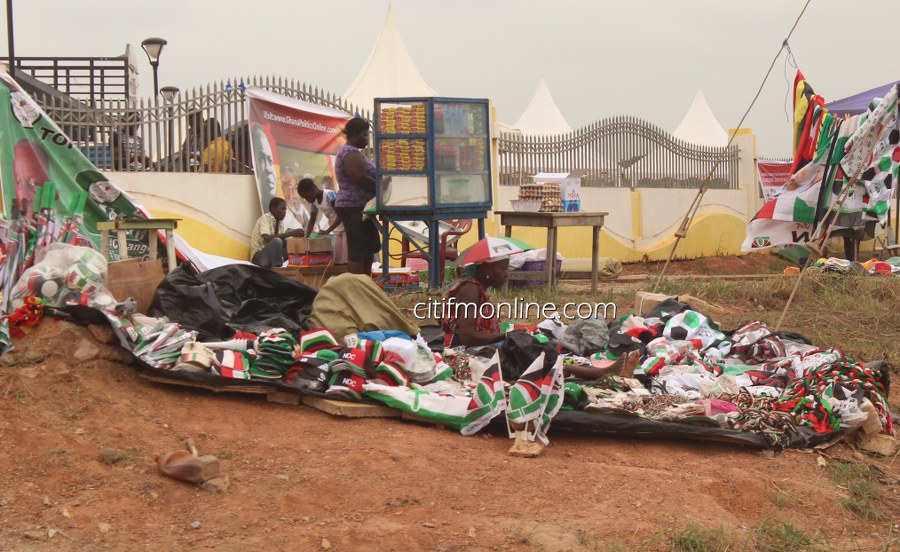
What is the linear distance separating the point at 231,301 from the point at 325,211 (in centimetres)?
555

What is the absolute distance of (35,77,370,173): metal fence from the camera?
10.2 metres

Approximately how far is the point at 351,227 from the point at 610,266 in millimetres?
4754

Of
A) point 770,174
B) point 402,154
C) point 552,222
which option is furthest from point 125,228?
point 770,174

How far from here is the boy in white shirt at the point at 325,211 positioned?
30.0 feet

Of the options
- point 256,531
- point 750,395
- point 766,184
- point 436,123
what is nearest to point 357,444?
point 256,531

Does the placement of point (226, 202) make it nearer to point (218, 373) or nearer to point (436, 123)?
point (436, 123)

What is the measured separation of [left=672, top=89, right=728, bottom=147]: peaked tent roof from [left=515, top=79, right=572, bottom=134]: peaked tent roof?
4365 millimetres

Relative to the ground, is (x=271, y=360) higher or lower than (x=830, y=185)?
lower

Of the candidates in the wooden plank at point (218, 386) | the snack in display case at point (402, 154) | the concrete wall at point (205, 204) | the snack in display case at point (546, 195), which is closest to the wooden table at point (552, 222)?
the snack in display case at point (546, 195)

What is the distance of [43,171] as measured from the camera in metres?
6.19

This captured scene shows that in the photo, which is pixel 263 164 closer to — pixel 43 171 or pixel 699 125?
pixel 43 171

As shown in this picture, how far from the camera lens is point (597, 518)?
3596mm

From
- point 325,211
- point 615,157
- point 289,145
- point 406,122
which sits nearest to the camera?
point 406,122

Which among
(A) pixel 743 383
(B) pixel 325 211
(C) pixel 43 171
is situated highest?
(C) pixel 43 171
